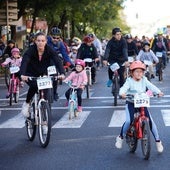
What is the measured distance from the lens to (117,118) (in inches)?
481

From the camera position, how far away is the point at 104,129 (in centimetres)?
1080

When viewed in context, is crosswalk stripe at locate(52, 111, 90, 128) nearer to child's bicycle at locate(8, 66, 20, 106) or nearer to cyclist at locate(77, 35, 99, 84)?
child's bicycle at locate(8, 66, 20, 106)

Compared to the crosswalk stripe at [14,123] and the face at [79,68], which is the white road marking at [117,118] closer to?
the face at [79,68]

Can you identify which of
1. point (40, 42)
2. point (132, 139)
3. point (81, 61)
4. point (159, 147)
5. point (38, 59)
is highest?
point (40, 42)

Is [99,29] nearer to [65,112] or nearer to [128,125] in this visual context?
[65,112]

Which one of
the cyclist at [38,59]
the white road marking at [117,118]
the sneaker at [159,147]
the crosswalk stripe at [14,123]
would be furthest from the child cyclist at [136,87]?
the crosswalk stripe at [14,123]

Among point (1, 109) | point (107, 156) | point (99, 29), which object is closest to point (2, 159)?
point (107, 156)

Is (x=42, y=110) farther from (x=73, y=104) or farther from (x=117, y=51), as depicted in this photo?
(x=117, y=51)

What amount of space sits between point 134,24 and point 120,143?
6276 inches

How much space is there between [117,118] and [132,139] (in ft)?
12.6

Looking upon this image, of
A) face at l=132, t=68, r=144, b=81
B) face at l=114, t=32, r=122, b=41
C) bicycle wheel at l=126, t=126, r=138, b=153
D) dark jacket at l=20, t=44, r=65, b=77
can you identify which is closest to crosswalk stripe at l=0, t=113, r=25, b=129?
dark jacket at l=20, t=44, r=65, b=77

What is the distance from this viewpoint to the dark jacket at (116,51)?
14898 mm

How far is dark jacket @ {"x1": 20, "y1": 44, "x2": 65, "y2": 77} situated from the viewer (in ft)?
30.5

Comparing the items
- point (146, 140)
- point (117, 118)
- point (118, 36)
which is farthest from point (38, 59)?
point (118, 36)
